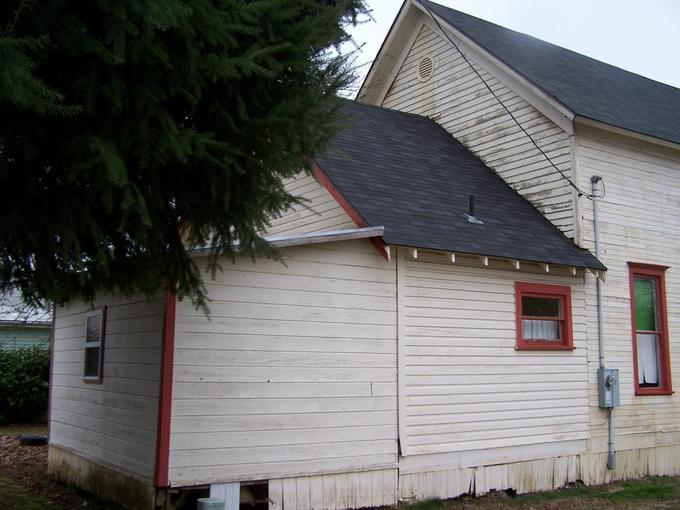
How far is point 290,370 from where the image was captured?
895 cm

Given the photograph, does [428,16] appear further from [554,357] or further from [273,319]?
[273,319]

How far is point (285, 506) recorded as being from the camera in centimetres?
869

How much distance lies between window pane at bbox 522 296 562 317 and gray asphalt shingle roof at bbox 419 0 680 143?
3.12 m

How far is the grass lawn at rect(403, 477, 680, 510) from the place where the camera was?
10023 millimetres

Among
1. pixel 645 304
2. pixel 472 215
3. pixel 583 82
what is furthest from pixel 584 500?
pixel 583 82

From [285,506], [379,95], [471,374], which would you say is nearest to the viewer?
[285,506]

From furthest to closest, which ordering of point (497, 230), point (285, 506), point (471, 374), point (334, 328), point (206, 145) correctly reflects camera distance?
point (497, 230) → point (471, 374) → point (334, 328) → point (285, 506) → point (206, 145)

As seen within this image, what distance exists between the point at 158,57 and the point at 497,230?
23.9 feet

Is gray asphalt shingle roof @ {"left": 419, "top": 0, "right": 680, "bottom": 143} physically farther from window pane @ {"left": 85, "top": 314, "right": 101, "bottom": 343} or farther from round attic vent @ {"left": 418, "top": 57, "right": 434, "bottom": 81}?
window pane @ {"left": 85, "top": 314, "right": 101, "bottom": 343}

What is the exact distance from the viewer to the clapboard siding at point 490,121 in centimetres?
1288

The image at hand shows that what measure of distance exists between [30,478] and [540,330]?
836 cm

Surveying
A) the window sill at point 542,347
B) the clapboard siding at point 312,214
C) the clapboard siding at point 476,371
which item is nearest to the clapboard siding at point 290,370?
the clapboard siding at point 476,371

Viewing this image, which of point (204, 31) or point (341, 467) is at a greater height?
point (204, 31)

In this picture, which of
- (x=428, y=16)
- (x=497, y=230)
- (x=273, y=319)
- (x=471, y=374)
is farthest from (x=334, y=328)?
(x=428, y=16)
